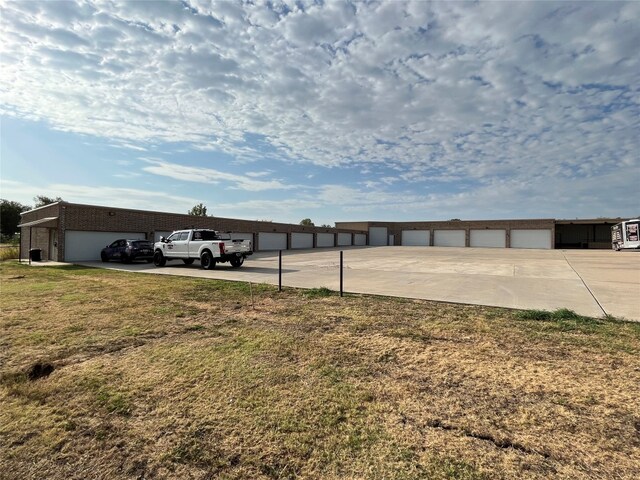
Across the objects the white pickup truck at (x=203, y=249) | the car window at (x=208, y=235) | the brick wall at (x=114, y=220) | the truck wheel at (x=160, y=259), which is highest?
the brick wall at (x=114, y=220)

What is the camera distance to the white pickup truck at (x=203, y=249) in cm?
1683

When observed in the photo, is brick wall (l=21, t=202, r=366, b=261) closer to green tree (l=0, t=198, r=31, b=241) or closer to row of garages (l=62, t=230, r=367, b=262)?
row of garages (l=62, t=230, r=367, b=262)

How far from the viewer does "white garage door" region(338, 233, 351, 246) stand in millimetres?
54256

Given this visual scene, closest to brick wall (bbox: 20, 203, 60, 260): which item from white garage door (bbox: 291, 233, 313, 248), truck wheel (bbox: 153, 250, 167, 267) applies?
truck wheel (bbox: 153, 250, 167, 267)

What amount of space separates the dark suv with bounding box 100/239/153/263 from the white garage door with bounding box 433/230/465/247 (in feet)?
145

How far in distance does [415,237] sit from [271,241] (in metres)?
28.7

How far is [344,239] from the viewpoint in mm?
55594

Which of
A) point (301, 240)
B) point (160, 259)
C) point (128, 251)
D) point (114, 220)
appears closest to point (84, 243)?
point (114, 220)

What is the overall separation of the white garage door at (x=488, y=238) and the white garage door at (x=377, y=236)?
558 inches

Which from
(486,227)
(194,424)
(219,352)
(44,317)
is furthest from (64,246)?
(486,227)

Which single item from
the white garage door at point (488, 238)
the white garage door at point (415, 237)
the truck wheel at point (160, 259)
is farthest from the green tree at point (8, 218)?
the white garage door at point (488, 238)

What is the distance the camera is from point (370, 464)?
257 cm

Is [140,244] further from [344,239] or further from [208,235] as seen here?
[344,239]

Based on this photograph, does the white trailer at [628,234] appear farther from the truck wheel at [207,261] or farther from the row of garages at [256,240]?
the truck wheel at [207,261]
